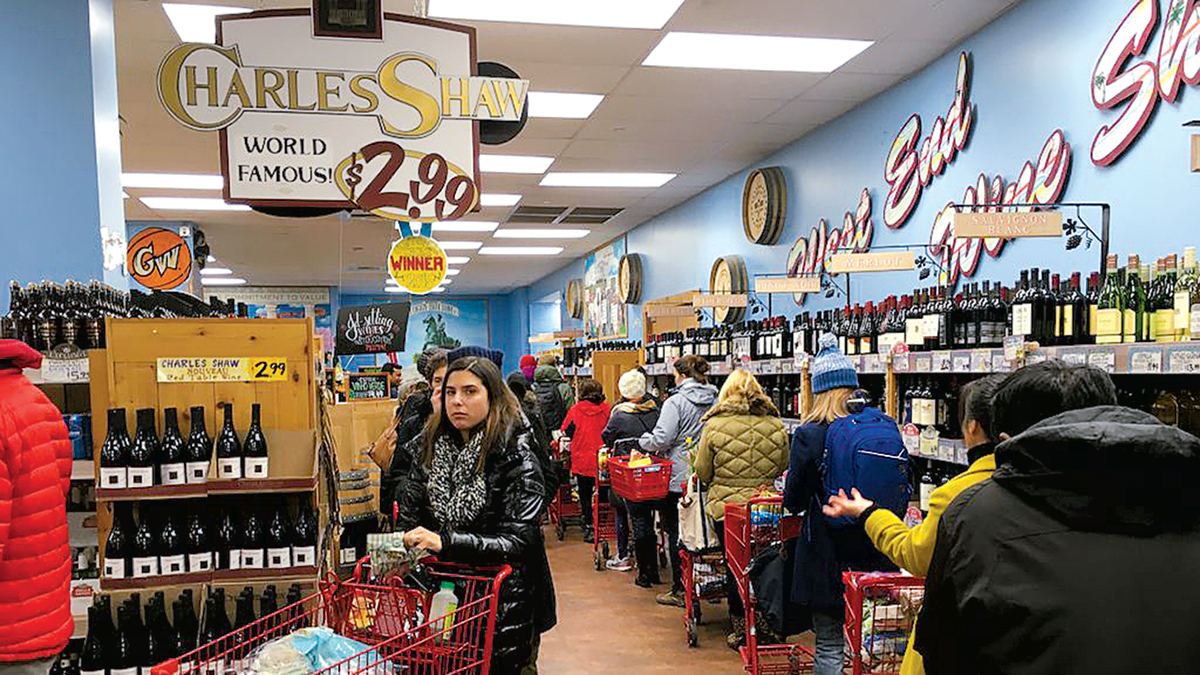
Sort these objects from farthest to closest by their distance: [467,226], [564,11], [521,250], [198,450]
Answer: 1. [521,250]
2. [467,226]
3. [564,11]
4. [198,450]

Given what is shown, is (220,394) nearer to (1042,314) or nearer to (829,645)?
(829,645)

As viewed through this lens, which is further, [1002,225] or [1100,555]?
[1002,225]

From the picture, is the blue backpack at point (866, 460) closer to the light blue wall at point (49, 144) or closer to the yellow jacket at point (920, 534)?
the yellow jacket at point (920, 534)

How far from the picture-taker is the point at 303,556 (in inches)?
125

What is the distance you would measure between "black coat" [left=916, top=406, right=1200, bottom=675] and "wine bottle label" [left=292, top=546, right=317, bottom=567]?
8.32ft

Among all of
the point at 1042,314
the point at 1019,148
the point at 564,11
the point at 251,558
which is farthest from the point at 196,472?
the point at 1019,148

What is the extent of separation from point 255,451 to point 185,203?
8.38m

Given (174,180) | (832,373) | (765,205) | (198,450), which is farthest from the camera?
(174,180)

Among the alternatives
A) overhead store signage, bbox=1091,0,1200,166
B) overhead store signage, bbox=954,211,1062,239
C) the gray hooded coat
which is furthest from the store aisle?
overhead store signage, bbox=1091,0,1200,166

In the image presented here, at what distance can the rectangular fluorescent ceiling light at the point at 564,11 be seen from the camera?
471cm

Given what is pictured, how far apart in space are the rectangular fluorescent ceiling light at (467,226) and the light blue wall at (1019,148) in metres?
5.36

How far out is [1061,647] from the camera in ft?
4.51

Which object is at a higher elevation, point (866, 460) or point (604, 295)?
point (604, 295)

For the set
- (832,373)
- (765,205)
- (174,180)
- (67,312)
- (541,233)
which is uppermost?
(174,180)
